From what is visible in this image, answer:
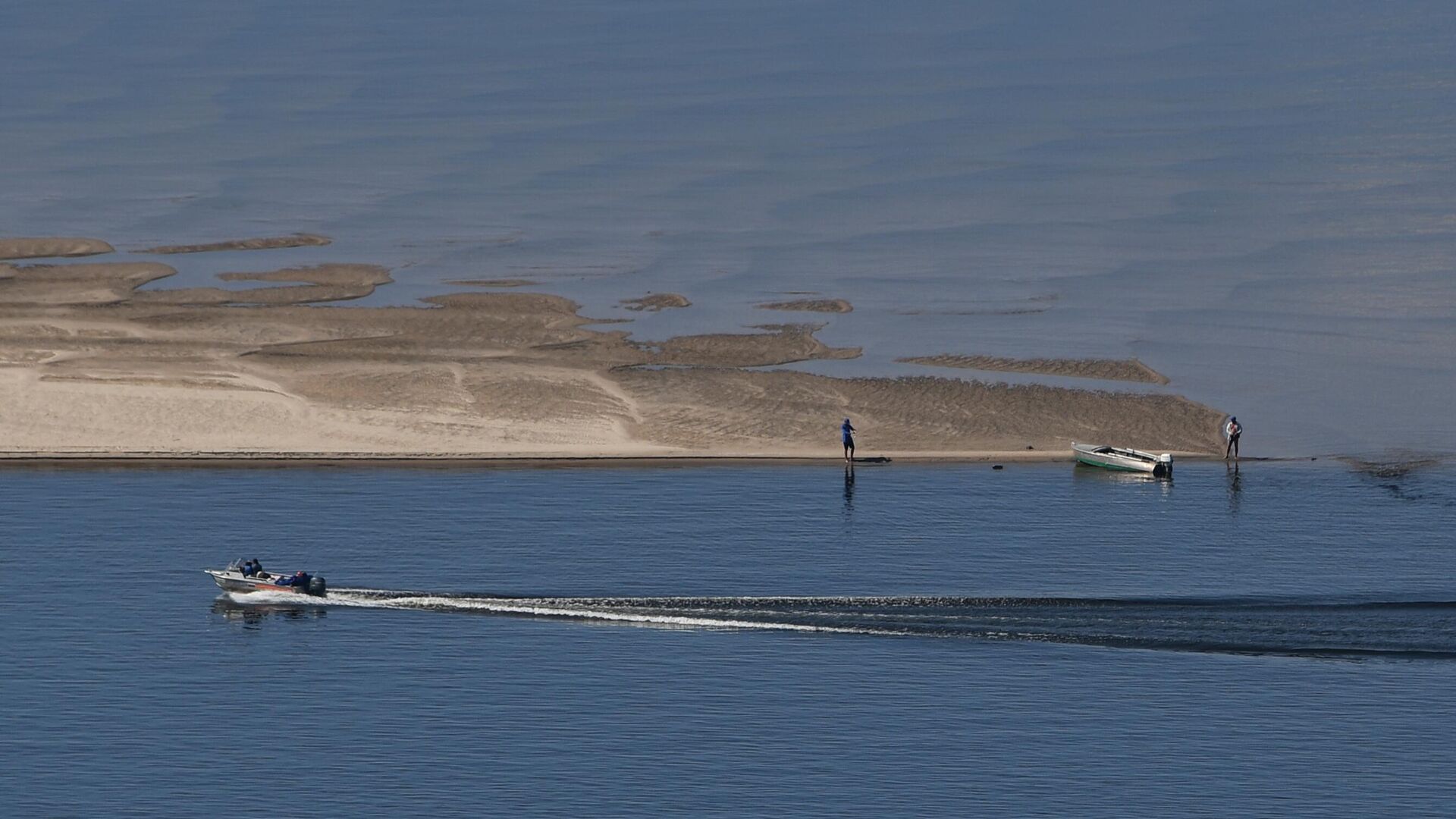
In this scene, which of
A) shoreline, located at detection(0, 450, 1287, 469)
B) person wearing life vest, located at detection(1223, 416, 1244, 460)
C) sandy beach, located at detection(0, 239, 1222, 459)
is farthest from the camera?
→ sandy beach, located at detection(0, 239, 1222, 459)

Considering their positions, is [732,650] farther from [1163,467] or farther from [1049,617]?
[1163,467]

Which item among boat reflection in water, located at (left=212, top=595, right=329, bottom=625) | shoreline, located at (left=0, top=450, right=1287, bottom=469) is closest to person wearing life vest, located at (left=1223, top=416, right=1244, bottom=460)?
shoreline, located at (left=0, top=450, right=1287, bottom=469)

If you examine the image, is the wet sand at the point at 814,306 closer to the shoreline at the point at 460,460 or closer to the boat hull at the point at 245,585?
the shoreline at the point at 460,460

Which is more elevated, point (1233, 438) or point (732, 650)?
point (1233, 438)

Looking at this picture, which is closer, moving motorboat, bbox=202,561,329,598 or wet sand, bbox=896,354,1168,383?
moving motorboat, bbox=202,561,329,598

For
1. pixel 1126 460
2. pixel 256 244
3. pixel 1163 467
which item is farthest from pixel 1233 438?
pixel 256 244

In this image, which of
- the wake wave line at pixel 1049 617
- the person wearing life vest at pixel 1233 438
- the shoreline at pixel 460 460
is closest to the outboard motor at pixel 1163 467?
the shoreline at pixel 460 460

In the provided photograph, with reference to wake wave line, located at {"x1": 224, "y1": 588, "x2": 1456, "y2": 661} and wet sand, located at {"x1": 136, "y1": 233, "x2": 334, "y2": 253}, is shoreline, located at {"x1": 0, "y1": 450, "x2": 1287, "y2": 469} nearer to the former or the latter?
wake wave line, located at {"x1": 224, "y1": 588, "x2": 1456, "y2": 661}
